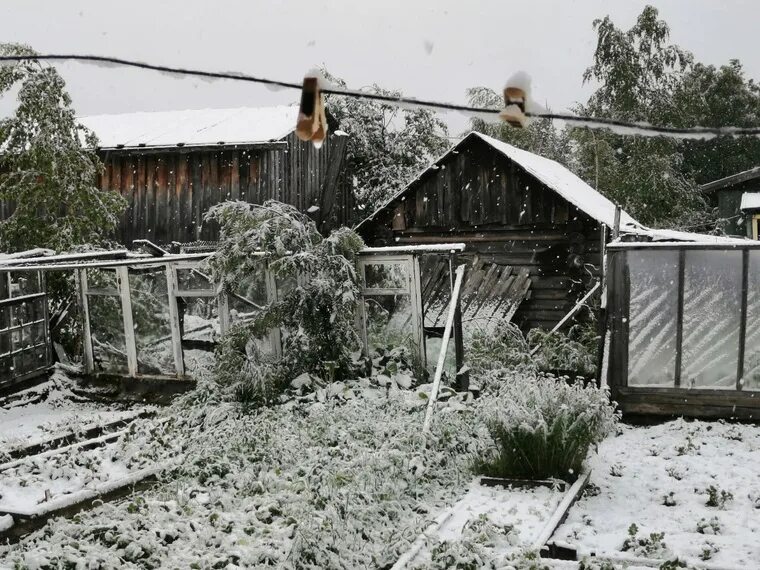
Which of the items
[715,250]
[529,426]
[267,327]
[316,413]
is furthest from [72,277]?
[715,250]

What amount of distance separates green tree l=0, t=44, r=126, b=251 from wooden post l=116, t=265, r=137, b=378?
7.15 feet

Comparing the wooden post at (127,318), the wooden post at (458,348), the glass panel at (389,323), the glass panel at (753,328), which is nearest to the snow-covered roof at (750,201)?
the glass panel at (753,328)

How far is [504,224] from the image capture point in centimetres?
1488

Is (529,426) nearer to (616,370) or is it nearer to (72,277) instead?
(616,370)

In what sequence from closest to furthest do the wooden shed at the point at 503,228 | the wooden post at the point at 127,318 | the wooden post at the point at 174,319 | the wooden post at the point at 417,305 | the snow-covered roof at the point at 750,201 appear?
the wooden post at the point at 417,305
the wooden post at the point at 174,319
the wooden post at the point at 127,318
the wooden shed at the point at 503,228
the snow-covered roof at the point at 750,201

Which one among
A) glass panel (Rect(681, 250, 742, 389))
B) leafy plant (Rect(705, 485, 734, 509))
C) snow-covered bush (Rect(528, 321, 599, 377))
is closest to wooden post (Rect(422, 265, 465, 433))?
snow-covered bush (Rect(528, 321, 599, 377))

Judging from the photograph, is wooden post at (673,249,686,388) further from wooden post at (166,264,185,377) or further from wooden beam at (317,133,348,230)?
wooden beam at (317,133,348,230)

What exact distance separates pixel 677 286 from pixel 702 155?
2720cm

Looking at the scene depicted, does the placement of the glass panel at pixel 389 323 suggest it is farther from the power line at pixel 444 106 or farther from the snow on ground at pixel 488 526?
the power line at pixel 444 106

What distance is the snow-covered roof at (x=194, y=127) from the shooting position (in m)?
17.8

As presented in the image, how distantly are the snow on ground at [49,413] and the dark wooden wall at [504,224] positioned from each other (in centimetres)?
721

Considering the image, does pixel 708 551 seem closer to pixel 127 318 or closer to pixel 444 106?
pixel 444 106

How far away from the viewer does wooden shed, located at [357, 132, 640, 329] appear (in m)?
14.0

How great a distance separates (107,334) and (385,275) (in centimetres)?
442
